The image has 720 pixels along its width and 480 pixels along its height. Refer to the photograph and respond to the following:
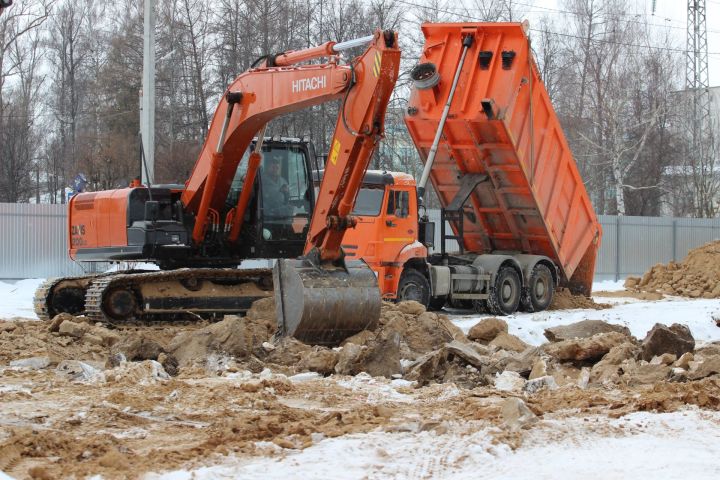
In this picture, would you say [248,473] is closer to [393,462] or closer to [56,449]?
[393,462]

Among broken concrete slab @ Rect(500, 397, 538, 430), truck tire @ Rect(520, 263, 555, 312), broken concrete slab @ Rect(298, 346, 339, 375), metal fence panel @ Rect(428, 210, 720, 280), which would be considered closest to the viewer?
broken concrete slab @ Rect(500, 397, 538, 430)

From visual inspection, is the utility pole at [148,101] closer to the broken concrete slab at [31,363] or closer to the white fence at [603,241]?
the white fence at [603,241]

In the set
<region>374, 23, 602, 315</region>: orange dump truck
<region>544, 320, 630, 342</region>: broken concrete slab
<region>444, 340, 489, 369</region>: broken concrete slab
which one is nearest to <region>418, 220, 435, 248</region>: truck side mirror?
<region>374, 23, 602, 315</region>: orange dump truck

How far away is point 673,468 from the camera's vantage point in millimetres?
5898

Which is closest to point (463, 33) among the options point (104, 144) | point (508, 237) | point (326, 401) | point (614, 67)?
point (508, 237)

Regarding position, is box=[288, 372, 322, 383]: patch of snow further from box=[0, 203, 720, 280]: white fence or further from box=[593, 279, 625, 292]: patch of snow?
box=[593, 279, 625, 292]: patch of snow

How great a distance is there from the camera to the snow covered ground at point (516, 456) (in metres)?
5.81

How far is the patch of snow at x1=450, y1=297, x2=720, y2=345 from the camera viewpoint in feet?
51.7

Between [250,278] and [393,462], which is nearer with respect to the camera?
[393,462]

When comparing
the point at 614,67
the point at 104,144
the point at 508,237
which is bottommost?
the point at 508,237

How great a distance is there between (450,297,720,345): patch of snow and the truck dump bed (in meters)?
1.59

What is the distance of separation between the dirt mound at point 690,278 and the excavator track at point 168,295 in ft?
46.8

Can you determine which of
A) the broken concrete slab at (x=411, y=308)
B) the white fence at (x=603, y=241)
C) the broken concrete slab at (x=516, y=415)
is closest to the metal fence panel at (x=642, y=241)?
the white fence at (x=603, y=241)

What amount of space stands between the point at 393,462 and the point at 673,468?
62.2 inches
